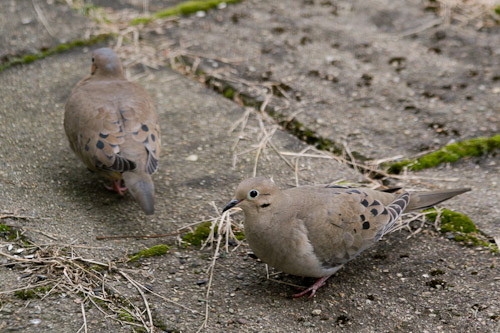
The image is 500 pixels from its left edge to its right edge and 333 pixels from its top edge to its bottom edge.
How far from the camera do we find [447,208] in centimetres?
374

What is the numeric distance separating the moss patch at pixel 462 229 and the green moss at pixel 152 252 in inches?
64.7

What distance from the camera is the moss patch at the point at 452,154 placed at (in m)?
4.12

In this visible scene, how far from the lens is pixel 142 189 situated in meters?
3.38

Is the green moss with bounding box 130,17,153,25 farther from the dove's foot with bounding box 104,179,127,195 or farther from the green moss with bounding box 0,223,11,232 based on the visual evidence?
the green moss with bounding box 0,223,11,232

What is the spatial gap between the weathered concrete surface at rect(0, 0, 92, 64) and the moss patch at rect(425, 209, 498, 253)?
3534mm

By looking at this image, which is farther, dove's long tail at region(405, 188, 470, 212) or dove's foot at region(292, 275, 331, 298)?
dove's long tail at region(405, 188, 470, 212)

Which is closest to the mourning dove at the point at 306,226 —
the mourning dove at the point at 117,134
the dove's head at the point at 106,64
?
the mourning dove at the point at 117,134

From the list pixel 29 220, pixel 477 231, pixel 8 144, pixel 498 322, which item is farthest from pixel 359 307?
pixel 8 144

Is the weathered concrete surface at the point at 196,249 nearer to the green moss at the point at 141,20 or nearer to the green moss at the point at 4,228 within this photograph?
the green moss at the point at 4,228

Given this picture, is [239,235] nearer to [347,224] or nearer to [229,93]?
[347,224]

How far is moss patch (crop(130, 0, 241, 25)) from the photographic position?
5.76 m

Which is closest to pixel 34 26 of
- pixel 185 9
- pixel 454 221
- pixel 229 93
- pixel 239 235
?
pixel 185 9

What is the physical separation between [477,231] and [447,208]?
302 mm

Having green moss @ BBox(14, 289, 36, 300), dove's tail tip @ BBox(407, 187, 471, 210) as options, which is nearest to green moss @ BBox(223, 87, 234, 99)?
dove's tail tip @ BBox(407, 187, 471, 210)
